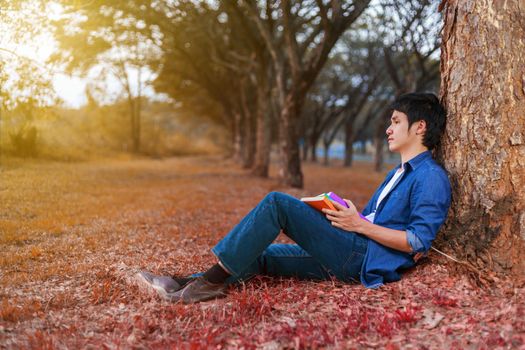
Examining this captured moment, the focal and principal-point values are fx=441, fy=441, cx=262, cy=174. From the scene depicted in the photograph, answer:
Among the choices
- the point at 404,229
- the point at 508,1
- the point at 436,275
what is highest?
the point at 508,1

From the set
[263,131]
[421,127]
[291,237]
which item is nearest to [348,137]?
[263,131]

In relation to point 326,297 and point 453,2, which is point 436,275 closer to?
point 326,297

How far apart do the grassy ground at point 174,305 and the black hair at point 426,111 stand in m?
1.04

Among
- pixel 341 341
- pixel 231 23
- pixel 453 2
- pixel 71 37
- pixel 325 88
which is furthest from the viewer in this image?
pixel 325 88

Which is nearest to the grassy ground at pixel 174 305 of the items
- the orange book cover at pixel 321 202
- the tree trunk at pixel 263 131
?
the orange book cover at pixel 321 202

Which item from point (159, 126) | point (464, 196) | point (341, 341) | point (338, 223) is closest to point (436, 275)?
point (464, 196)

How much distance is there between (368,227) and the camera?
3.48 metres

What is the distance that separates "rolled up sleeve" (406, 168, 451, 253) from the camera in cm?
332

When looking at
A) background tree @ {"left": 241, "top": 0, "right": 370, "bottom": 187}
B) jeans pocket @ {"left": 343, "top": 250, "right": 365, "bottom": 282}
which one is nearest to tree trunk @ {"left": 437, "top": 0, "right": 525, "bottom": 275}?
jeans pocket @ {"left": 343, "top": 250, "right": 365, "bottom": 282}

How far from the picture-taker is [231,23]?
57.2 ft

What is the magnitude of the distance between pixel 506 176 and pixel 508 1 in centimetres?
134

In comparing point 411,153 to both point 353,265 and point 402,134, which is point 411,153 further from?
point 353,265

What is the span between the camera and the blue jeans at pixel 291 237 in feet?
11.3

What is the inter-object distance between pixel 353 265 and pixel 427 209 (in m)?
0.77
